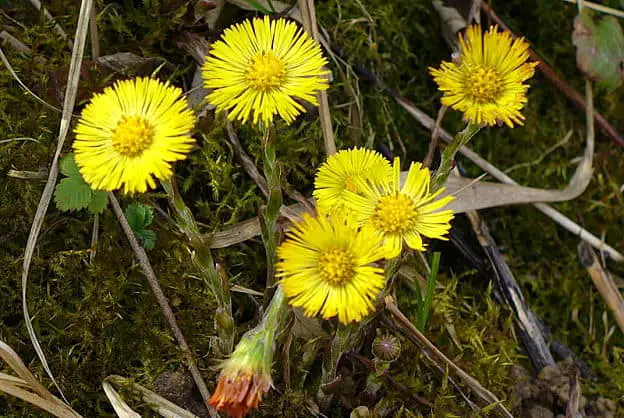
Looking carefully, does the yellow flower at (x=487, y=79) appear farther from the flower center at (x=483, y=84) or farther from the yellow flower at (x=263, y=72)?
the yellow flower at (x=263, y=72)

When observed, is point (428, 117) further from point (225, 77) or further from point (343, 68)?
point (225, 77)

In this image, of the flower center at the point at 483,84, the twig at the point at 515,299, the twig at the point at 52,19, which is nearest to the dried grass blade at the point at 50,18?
the twig at the point at 52,19

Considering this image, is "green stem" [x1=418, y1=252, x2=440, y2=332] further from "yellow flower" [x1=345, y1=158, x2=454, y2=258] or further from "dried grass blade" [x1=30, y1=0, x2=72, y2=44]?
"dried grass blade" [x1=30, y1=0, x2=72, y2=44]

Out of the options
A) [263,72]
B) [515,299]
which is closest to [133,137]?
[263,72]

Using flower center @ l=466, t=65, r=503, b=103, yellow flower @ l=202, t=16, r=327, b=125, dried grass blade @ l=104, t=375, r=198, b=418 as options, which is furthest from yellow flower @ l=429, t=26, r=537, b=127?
dried grass blade @ l=104, t=375, r=198, b=418

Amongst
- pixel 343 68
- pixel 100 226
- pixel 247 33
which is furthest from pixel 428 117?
pixel 100 226

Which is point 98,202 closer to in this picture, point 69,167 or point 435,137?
point 69,167
